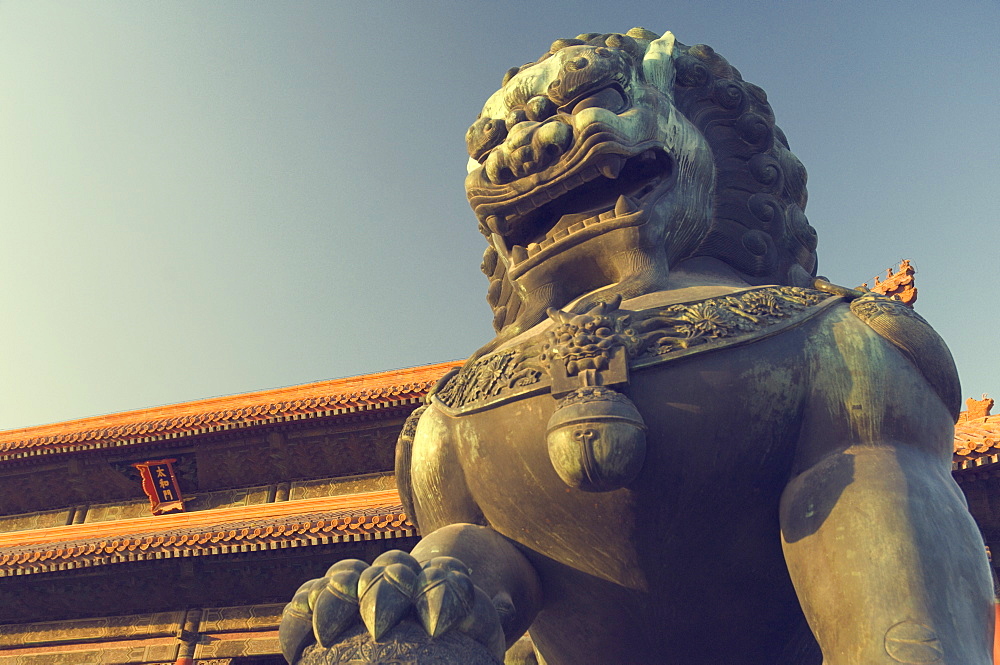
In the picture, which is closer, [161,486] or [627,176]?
[627,176]

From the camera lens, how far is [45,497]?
1150cm

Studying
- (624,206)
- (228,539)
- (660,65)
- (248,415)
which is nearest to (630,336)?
(624,206)

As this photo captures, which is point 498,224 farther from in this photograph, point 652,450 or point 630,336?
point 652,450

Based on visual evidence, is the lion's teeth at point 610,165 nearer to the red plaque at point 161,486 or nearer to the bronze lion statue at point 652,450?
the bronze lion statue at point 652,450

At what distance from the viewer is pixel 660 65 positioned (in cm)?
221

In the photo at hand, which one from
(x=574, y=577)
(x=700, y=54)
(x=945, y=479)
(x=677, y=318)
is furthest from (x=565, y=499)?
(x=700, y=54)

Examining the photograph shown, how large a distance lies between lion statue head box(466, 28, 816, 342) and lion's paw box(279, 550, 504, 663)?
31.2 inches

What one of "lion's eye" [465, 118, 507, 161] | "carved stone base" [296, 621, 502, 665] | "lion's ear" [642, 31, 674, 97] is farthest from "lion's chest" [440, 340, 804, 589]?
"lion's ear" [642, 31, 674, 97]

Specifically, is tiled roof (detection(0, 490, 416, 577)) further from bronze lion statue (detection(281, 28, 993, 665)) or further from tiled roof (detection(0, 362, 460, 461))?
bronze lion statue (detection(281, 28, 993, 665))

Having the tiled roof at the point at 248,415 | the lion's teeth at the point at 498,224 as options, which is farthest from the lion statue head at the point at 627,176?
the tiled roof at the point at 248,415

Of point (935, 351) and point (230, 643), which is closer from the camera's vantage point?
point (935, 351)

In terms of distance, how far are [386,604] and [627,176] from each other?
1253mm

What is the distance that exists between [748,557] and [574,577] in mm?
380

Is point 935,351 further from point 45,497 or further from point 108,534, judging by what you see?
point 45,497
